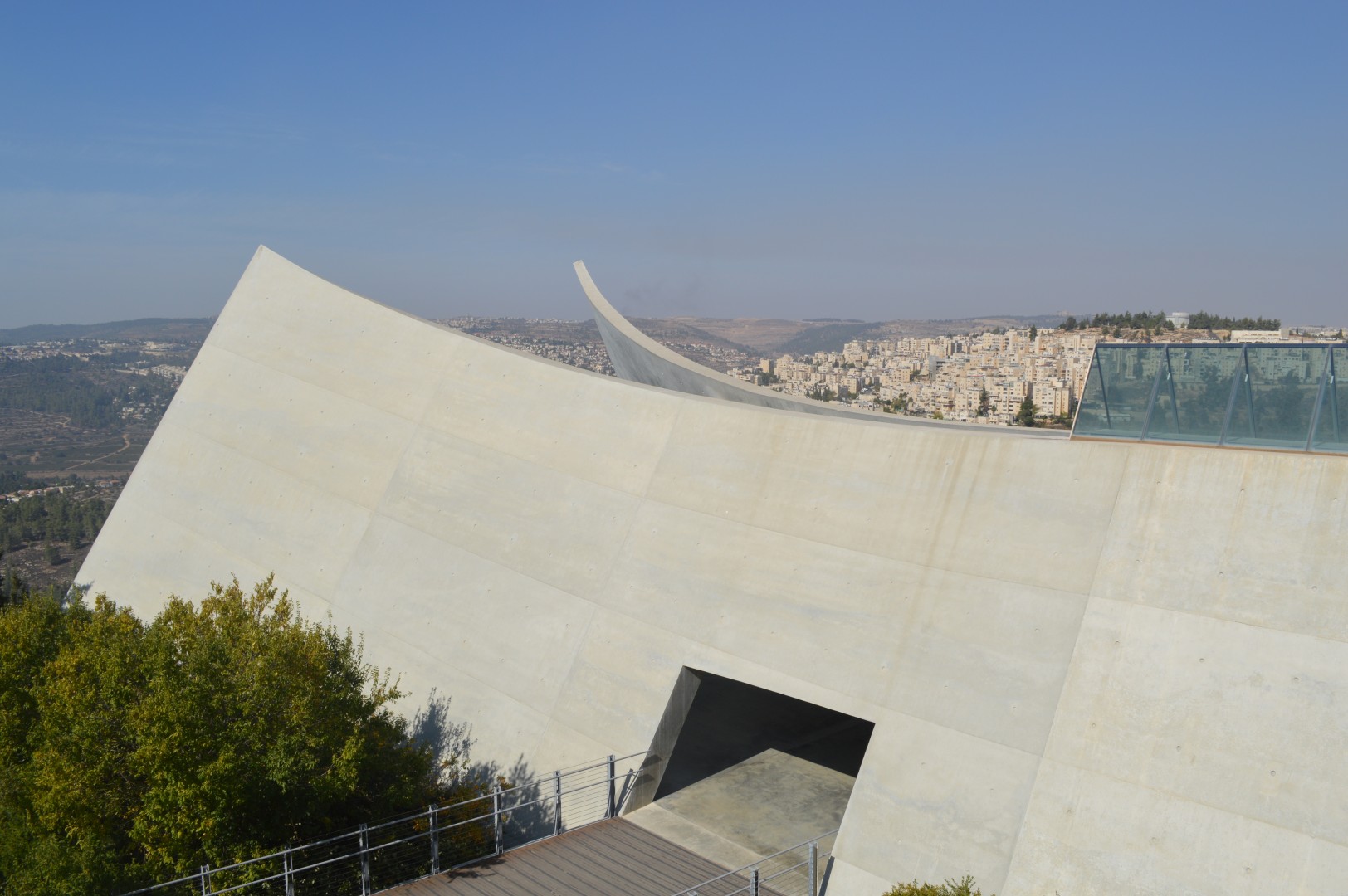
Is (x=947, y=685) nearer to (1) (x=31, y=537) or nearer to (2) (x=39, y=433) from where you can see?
(1) (x=31, y=537)

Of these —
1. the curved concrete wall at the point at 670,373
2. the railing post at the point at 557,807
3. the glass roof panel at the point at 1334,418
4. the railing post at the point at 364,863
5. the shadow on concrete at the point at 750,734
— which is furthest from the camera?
the curved concrete wall at the point at 670,373

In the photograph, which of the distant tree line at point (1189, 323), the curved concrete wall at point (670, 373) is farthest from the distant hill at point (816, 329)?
the curved concrete wall at point (670, 373)

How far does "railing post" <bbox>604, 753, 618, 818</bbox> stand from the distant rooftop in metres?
6.72

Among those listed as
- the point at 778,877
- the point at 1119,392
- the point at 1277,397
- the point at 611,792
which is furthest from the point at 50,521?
the point at 1277,397

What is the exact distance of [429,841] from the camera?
1130 cm

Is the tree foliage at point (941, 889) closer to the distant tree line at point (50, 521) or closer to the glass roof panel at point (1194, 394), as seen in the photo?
the glass roof panel at point (1194, 394)

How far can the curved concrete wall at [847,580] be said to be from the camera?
9.26 meters

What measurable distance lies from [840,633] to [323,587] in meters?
8.42

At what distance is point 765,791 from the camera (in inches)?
497

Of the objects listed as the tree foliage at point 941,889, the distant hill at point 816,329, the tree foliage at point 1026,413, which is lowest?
the tree foliage at point 941,889

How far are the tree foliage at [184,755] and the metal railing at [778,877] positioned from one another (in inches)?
143

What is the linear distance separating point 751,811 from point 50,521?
10615cm

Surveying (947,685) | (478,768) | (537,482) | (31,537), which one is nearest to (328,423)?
(537,482)

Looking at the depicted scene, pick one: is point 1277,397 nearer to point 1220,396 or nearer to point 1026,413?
point 1220,396
